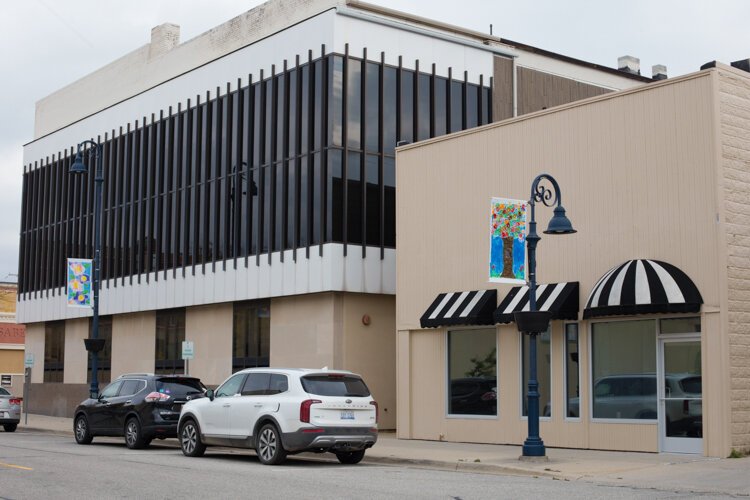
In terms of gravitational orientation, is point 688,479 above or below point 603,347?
below

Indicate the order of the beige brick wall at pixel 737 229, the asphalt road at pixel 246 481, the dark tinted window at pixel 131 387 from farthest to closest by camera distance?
the dark tinted window at pixel 131 387 → the beige brick wall at pixel 737 229 → the asphalt road at pixel 246 481

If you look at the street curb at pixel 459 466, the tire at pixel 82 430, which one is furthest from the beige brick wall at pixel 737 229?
the tire at pixel 82 430

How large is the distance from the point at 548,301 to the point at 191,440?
320 inches

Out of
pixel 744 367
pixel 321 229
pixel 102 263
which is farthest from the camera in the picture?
pixel 102 263

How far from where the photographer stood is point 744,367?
19297mm

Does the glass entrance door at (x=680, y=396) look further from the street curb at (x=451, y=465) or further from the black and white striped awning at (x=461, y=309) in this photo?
the black and white striped awning at (x=461, y=309)

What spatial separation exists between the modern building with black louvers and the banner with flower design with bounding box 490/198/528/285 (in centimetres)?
505

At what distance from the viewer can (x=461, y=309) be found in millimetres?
24078

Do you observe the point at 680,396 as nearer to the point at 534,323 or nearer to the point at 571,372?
the point at 571,372

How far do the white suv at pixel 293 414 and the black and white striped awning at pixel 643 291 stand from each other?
5.14m

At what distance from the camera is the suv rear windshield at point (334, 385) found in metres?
18.8

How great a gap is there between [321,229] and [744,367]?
1381 cm

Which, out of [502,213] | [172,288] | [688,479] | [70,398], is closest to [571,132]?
[502,213]

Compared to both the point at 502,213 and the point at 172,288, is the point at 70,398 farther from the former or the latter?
the point at 502,213
